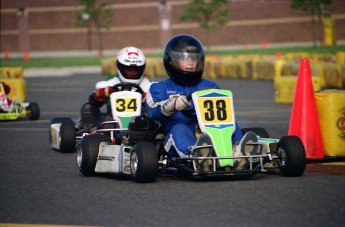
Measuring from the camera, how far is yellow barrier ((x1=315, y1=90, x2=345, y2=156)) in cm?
998

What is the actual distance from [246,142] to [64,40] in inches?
2421

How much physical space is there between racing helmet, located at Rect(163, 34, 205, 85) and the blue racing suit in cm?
8

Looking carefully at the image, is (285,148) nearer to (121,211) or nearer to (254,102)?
(121,211)

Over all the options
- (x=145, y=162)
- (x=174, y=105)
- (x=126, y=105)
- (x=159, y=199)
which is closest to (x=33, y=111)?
(x=126, y=105)

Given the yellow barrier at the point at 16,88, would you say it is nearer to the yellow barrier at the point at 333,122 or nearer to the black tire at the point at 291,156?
the yellow barrier at the point at 333,122

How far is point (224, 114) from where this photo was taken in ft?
27.7

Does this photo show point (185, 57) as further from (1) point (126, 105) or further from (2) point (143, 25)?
(2) point (143, 25)

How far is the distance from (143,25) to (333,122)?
57.7 m

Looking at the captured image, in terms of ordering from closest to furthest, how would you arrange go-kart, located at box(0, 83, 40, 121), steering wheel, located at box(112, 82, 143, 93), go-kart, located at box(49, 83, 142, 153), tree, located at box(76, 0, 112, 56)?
go-kart, located at box(49, 83, 142, 153)
steering wheel, located at box(112, 82, 143, 93)
go-kart, located at box(0, 83, 40, 121)
tree, located at box(76, 0, 112, 56)

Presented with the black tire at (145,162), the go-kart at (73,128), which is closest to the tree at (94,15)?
the go-kart at (73,128)

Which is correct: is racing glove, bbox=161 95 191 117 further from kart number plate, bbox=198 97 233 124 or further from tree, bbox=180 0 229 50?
tree, bbox=180 0 229 50

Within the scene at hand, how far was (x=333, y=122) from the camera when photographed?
1004cm

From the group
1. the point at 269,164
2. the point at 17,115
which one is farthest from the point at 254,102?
the point at 269,164

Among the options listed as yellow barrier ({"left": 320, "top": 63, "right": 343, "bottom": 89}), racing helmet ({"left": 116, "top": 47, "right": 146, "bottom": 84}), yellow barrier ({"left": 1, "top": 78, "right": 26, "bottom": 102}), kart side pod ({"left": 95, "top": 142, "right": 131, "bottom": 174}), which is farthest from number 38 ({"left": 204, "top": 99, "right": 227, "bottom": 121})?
yellow barrier ({"left": 320, "top": 63, "right": 343, "bottom": 89})
